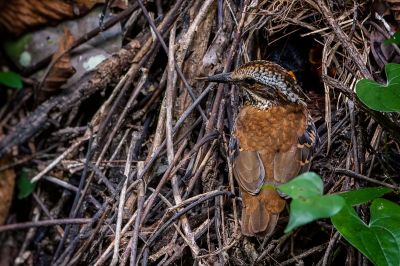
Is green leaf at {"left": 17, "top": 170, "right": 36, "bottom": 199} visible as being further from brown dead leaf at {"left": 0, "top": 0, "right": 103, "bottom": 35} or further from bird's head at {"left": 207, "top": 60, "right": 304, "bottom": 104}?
bird's head at {"left": 207, "top": 60, "right": 304, "bottom": 104}

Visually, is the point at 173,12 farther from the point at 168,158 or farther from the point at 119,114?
the point at 168,158

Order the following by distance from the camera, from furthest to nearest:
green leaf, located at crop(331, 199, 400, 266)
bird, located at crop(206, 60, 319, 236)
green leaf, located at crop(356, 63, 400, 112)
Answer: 1. bird, located at crop(206, 60, 319, 236)
2. green leaf, located at crop(356, 63, 400, 112)
3. green leaf, located at crop(331, 199, 400, 266)

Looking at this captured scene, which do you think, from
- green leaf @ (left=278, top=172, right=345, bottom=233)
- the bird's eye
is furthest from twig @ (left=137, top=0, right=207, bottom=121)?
green leaf @ (left=278, top=172, right=345, bottom=233)

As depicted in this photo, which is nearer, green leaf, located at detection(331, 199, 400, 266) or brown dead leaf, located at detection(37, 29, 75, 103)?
green leaf, located at detection(331, 199, 400, 266)

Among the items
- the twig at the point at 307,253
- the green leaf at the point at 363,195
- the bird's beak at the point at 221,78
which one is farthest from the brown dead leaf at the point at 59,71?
the green leaf at the point at 363,195

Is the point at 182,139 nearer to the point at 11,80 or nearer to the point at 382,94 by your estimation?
the point at 382,94

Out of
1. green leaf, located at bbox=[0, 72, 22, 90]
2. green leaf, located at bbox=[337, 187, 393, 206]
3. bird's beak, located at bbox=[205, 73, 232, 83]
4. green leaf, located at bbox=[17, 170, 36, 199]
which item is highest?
bird's beak, located at bbox=[205, 73, 232, 83]
